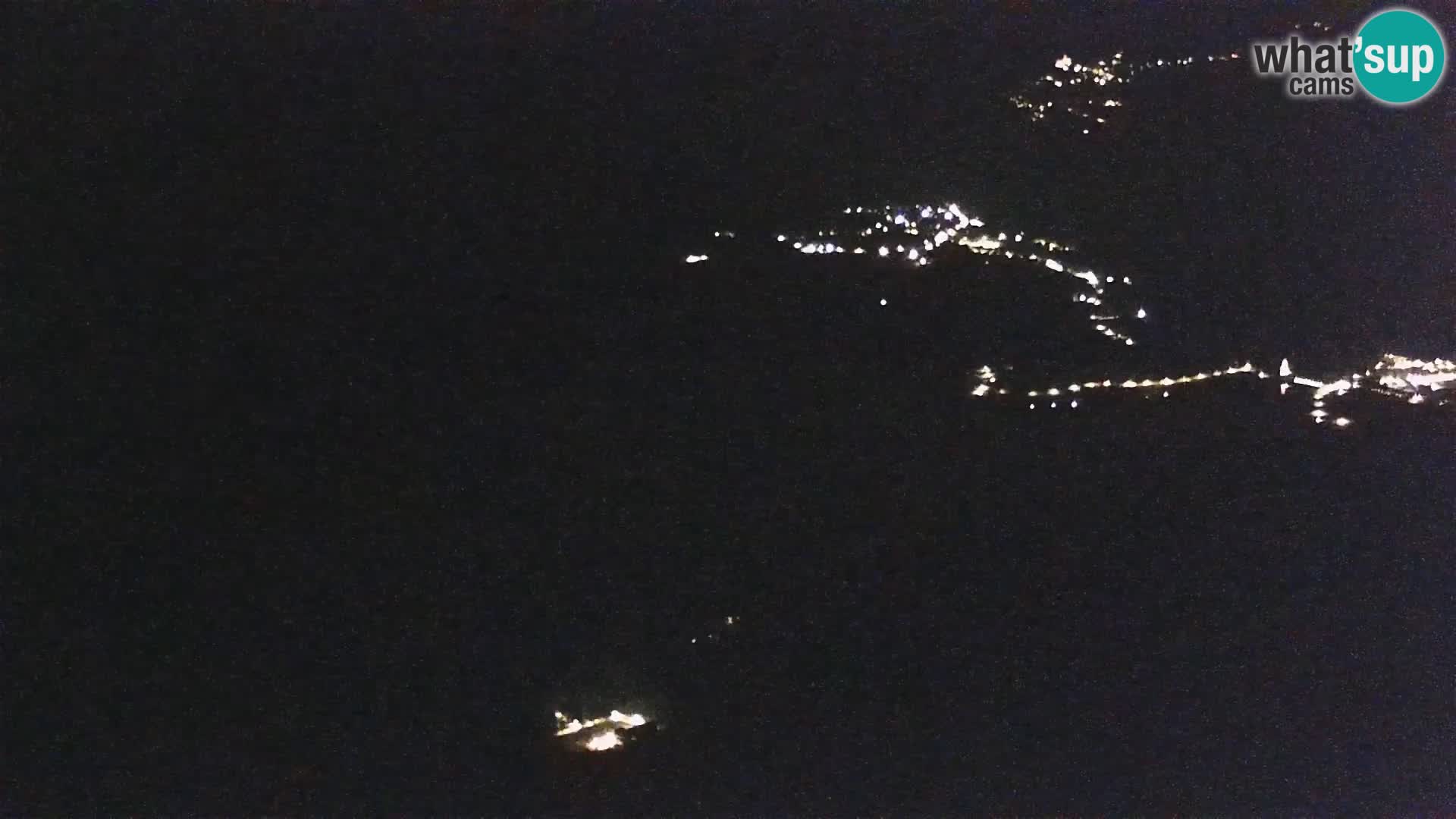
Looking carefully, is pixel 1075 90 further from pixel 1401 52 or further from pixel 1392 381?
pixel 1392 381

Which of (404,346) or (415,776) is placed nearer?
(415,776)

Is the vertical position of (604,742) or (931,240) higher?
(931,240)

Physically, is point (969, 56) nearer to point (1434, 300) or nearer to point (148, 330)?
point (1434, 300)

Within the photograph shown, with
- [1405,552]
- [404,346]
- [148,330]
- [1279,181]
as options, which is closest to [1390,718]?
[1405,552]

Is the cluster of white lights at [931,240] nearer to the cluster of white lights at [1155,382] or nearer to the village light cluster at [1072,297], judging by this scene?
the village light cluster at [1072,297]

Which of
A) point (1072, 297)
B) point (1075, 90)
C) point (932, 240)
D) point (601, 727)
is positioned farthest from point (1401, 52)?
point (601, 727)
